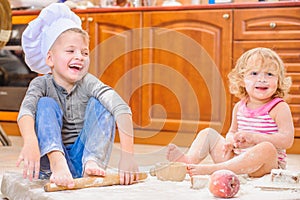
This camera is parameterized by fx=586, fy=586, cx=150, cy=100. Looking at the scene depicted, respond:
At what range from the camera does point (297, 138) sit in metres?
3.12

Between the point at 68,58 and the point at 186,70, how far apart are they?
1.64 meters

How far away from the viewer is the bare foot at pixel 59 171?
1562 mm

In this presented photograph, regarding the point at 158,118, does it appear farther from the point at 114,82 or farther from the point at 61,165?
the point at 61,165

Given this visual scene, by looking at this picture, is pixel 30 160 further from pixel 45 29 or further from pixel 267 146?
pixel 267 146

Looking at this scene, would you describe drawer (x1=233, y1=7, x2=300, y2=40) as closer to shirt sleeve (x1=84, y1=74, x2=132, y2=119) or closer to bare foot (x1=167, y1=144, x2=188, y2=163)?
bare foot (x1=167, y1=144, x2=188, y2=163)

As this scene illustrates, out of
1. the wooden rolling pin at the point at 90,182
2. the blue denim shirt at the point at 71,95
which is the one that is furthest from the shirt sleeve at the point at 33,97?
the wooden rolling pin at the point at 90,182

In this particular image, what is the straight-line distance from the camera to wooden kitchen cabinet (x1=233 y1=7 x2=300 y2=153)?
3.07m

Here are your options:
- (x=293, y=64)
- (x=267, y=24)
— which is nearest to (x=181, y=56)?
(x=267, y=24)

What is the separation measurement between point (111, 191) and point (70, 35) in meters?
0.50

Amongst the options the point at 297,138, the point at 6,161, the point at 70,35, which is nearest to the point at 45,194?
the point at 70,35

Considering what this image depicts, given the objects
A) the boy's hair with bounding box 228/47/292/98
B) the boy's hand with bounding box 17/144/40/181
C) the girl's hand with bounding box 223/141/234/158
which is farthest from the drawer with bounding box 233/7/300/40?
the boy's hand with bounding box 17/144/40/181

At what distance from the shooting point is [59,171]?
5.17ft

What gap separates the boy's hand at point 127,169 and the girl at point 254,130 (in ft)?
0.77

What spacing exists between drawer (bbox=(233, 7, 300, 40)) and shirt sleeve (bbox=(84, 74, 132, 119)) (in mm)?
→ 1569
